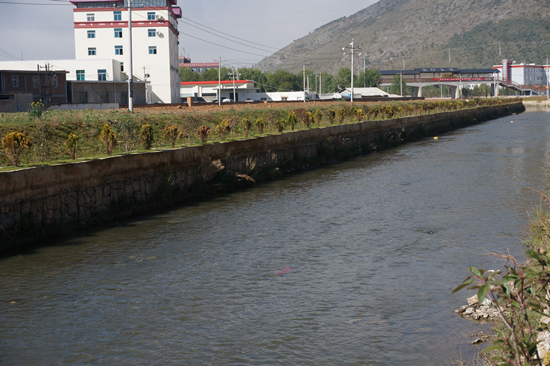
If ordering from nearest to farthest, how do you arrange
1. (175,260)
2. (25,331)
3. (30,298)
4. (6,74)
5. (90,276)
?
(25,331) < (30,298) < (90,276) < (175,260) < (6,74)

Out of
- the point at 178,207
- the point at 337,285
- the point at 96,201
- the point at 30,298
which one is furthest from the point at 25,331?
the point at 178,207

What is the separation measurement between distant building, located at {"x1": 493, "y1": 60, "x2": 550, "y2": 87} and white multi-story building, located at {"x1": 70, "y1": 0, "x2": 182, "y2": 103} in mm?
129792

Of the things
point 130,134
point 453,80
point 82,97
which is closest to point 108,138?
point 130,134

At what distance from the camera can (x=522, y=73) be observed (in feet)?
618

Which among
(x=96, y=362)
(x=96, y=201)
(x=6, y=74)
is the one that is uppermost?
(x=6, y=74)

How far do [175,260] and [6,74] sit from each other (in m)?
52.3

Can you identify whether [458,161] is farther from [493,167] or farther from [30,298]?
[30,298]

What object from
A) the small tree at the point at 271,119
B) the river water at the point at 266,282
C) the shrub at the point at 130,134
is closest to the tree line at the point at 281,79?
the small tree at the point at 271,119

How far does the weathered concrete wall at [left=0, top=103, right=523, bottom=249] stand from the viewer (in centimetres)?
976

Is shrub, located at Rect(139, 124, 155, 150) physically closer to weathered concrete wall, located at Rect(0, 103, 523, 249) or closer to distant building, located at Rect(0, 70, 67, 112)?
weathered concrete wall, located at Rect(0, 103, 523, 249)

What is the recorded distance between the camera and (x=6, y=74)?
177 ft

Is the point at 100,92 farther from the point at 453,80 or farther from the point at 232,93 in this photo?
the point at 453,80

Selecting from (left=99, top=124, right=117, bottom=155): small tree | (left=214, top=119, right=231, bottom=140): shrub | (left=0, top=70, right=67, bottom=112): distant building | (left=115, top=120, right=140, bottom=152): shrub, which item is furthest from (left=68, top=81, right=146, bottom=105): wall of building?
(left=99, top=124, right=117, bottom=155): small tree

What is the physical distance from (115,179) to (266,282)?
5672 millimetres
